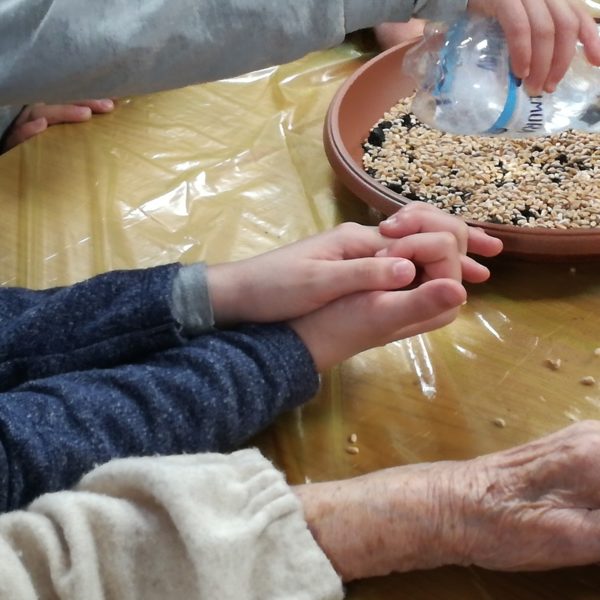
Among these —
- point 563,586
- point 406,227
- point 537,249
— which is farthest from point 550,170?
point 563,586

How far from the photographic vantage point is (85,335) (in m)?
0.77

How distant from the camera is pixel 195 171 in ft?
3.58

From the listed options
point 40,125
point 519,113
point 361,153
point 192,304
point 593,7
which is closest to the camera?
point 192,304

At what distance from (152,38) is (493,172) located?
1.45 feet

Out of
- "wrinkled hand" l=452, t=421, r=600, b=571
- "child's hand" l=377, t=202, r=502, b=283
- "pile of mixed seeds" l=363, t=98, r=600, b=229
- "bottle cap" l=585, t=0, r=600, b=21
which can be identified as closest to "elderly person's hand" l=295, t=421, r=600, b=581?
"wrinkled hand" l=452, t=421, r=600, b=571

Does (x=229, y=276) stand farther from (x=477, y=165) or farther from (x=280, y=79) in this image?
(x=280, y=79)

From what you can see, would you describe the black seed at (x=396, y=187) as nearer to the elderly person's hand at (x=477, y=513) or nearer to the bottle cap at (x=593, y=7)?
the elderly person's hand at (x=477, y=513)

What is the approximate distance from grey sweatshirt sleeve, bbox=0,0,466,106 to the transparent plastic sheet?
0.19m

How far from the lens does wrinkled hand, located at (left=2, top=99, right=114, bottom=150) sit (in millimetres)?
1205

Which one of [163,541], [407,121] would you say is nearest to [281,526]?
[163,541]

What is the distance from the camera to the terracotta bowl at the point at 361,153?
2.74 feet

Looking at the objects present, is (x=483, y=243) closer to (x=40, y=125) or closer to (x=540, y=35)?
(x=540, y=35)

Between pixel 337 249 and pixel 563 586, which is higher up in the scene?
pixel 337 249

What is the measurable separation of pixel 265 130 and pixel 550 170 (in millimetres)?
404
